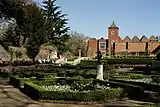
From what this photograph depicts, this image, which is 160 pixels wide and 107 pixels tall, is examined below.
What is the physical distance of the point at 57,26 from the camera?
5659cm

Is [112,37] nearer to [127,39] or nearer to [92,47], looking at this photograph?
[92,47]

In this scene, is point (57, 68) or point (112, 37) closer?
point (57, 68)

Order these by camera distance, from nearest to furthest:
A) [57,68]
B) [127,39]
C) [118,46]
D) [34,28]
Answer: [57,68] < [34,28] < [118,46] < [127,39]

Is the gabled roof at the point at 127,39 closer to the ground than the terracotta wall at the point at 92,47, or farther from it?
farther from it

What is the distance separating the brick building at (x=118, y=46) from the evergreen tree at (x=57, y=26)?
38.2 feet

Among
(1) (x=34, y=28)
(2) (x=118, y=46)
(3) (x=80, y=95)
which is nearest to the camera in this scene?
(3) (x=80, y=95)

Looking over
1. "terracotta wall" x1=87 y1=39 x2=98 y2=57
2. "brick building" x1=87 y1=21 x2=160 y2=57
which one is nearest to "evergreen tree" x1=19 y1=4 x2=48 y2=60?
"brick building" x1=87 y1=21 x2=160 y2=57

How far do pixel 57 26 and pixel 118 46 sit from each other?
16.7m

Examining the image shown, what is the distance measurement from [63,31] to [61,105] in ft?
152

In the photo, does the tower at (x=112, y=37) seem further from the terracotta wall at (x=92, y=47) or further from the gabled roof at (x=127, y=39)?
the terracotta wall at (x=92, y=47)

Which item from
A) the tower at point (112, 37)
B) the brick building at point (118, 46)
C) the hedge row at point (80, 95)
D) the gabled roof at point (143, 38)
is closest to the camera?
the hedge row at point (80, 95)

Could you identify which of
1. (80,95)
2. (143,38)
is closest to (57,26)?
(143,38)

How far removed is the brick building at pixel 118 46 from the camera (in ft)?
215

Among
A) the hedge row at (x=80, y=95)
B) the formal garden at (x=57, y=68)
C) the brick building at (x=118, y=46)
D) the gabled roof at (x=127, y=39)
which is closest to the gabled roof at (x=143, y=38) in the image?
the gabled roof at (x=127, y=39)
